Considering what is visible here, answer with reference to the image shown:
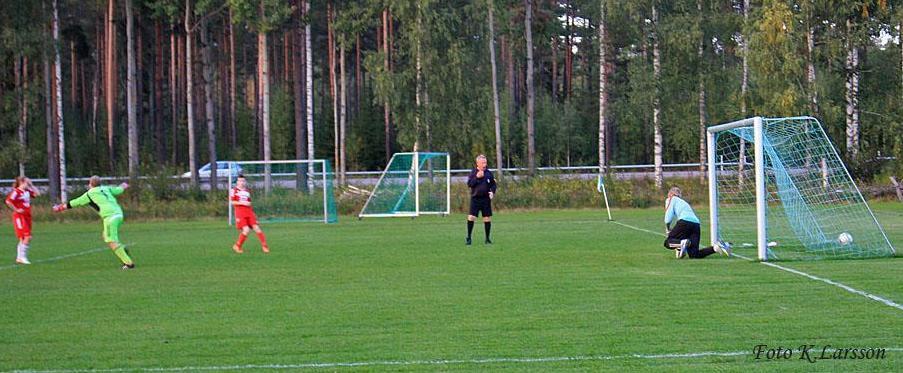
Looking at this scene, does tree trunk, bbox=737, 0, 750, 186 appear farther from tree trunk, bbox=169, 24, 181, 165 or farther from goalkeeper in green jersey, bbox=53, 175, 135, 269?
tree trunk, bbox=169, 24, 181, 165

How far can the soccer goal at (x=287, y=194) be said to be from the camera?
36.7 metres

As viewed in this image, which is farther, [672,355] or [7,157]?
[7,157]

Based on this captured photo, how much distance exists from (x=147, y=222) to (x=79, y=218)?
8.39 feet

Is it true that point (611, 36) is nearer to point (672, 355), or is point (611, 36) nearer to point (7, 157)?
point (7, 157)

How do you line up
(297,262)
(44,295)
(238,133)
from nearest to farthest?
(44,295) < (297,262) < (238,133)

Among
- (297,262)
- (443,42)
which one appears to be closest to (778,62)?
(443,42)

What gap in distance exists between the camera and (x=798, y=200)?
20.5m

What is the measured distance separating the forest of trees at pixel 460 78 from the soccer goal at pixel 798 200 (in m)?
17.0

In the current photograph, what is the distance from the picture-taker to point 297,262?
63.8 feet

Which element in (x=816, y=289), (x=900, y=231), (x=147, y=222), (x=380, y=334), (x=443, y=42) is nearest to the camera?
(x=380, y=334)

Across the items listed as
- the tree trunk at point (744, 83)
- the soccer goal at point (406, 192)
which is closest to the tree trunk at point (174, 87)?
the soccer goal at point (406, 192)

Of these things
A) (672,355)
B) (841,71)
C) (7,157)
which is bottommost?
(672,355)

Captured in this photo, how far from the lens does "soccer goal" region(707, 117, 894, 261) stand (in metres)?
17.9

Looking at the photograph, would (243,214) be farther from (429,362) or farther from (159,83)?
(159,83)
